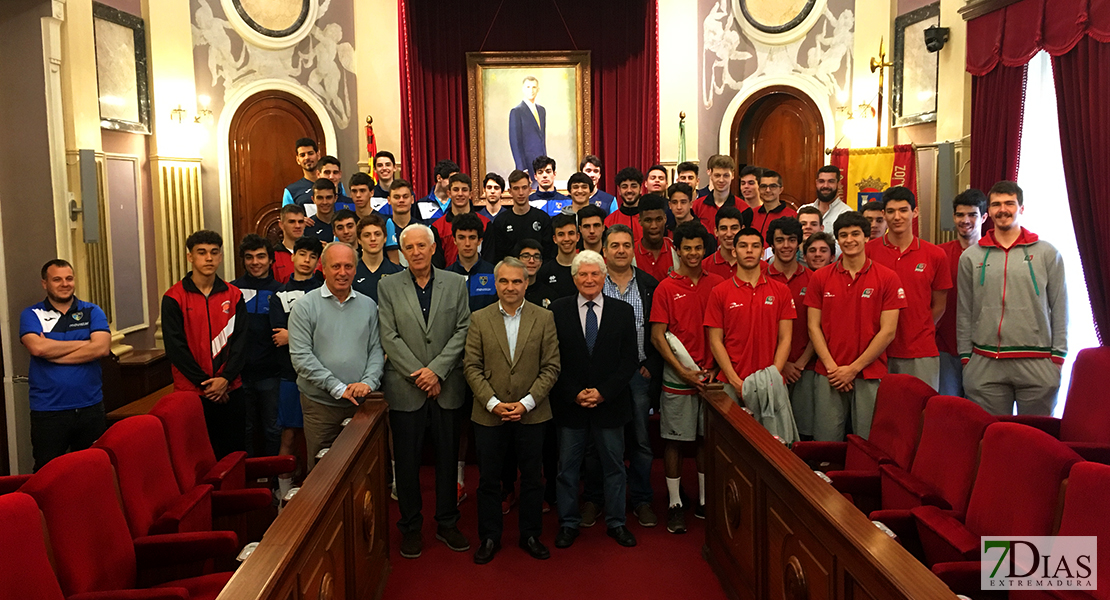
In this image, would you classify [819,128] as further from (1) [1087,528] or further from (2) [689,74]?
(1) [1087,528]

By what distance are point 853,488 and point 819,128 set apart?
620 cm

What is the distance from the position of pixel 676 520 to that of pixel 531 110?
6153mm

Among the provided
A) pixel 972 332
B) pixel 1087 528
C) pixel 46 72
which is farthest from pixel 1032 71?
pixel 46 72

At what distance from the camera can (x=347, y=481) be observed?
3.12 metres

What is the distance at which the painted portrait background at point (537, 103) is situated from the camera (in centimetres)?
932

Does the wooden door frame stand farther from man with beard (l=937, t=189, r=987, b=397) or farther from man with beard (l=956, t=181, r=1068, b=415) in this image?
man with beard (l=956, t=181, r=1068, b=415)

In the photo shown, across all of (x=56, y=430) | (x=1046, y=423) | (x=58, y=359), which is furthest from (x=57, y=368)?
(x=1046, y=423)

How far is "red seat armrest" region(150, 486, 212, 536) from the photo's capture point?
2.88 m

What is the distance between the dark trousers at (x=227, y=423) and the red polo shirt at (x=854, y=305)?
3.17m

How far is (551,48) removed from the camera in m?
9.34

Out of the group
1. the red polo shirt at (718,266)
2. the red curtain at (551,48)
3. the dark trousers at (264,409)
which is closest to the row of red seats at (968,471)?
the red polo shirt at (718,266)

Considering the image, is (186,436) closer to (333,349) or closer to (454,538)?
(333,349)

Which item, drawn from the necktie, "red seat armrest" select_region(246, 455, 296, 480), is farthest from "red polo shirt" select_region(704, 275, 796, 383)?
"red seat armrest" select_region(246, 455, 296, 480)

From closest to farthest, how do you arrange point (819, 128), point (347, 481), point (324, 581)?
point (324, 581)
point (347, 481)
point (819, 128)
